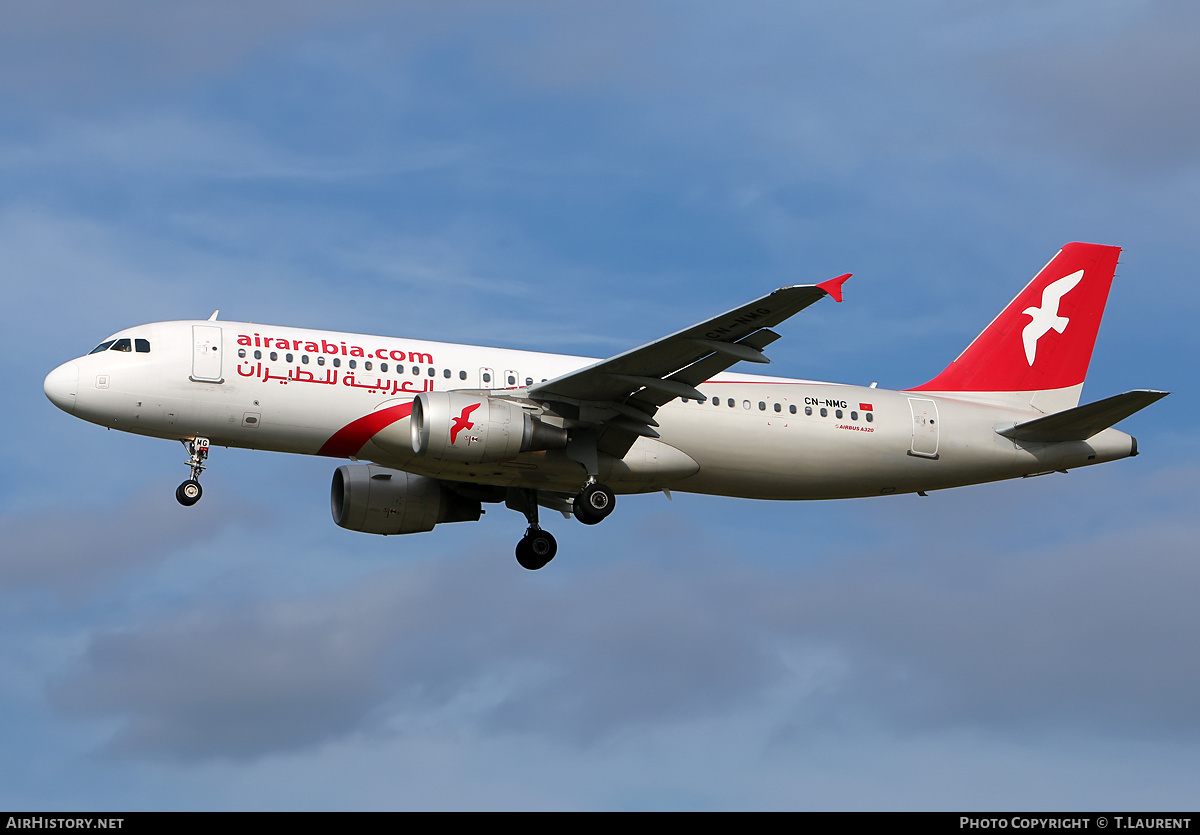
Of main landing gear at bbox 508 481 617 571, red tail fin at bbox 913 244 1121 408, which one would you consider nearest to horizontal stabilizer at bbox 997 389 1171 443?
red tail fin at bbox 913 244 1121 408

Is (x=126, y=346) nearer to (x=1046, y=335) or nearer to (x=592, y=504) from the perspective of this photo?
(x=592, y=504)

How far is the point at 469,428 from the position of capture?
34156 millimetres

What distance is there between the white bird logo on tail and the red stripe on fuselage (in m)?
17.0

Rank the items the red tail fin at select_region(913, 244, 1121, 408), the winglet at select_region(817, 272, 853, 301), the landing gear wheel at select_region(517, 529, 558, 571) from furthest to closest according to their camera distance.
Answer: the red tail fin at select_region(913, 244, 1121, 408) → the landing gear wheel at select_region(517, 529, 558, 571) → the winglet at select_region(817, 272, 853, 301)

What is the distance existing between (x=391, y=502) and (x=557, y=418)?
6585mm

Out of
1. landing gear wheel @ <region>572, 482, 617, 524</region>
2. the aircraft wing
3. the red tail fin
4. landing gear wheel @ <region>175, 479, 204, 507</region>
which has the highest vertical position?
the red tail fin

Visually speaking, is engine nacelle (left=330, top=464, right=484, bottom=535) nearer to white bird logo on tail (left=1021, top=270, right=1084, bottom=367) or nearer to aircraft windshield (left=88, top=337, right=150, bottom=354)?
aircraft windshield (left=88, top=337, right=150, bottom=354)

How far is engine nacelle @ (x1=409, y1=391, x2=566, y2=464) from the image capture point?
34.0m

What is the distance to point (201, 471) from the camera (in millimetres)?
35344

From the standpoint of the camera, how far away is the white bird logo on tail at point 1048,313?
139ft

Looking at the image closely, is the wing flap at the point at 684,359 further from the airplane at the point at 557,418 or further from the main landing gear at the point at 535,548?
the main landing gear at the point at 535,548
